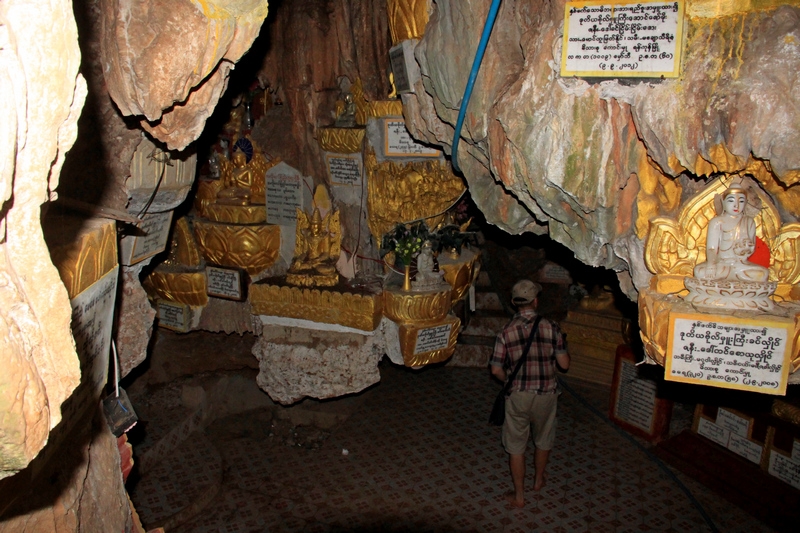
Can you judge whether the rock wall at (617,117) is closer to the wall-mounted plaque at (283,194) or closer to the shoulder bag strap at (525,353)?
the shoulder bag strap at (525,353)

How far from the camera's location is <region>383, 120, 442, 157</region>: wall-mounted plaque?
14.1 feet

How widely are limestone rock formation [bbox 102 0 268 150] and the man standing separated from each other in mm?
2557

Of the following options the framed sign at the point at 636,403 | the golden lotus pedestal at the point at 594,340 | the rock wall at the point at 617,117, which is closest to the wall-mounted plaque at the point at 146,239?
the rock wall at the point at 617,117

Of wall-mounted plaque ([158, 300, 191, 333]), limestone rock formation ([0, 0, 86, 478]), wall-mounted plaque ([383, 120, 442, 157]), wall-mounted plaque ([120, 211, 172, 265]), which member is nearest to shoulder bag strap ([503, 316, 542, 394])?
wall-mounted plaque ([383, 120, 442, 157])

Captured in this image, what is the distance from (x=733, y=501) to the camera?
14.1ft

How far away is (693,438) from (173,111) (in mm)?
4648

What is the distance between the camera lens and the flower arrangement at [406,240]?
14.4ft

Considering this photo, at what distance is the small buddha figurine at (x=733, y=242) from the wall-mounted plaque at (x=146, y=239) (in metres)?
2.92

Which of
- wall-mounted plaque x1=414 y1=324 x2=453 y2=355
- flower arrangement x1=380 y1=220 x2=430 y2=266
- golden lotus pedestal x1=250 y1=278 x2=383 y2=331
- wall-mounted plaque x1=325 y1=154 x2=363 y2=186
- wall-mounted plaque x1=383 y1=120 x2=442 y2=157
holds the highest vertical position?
wall-mounted plaque x1=383 y1=120 x2=442 y2=157

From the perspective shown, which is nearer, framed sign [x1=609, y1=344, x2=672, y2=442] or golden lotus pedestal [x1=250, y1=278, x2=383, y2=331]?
golden lotus pedestal [x1=250, y1=278, x2=383, y2=331]

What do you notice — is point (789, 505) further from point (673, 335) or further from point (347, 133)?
point (347, 133)

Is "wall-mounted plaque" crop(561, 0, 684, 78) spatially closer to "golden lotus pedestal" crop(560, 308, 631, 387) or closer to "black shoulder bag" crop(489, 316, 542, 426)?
"black shoulder bag" crop(489, 316, 542, 426)

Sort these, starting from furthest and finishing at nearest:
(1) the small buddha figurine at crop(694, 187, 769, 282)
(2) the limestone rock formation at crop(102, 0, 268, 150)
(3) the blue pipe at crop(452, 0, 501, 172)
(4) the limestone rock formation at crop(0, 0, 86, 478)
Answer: (3) the blue pipe at crop(452, 0, 501, 172) → (1) the small buddha figurine at crop(694, 187, 769, 282) → (2) the limestone rock formation at crop(102, 0, 268, 150) → (4) the limestone rock formation at crop(0, 0, 86, 478)

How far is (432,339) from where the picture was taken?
4.52m
